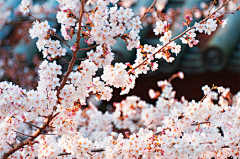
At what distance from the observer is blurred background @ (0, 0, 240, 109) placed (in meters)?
5.75

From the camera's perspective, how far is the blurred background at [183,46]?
575 centimetres

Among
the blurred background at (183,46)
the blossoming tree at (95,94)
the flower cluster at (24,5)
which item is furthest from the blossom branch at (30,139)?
the blurred background at (183,46)

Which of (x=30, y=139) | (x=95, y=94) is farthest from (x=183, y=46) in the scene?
(x=30, y=139)

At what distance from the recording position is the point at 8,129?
6.14 feet

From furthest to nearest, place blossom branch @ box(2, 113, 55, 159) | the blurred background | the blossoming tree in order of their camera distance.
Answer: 1. the blurred background
2. blossom branch @ box(2, 113, 55, 159)
3. the blossoming tree

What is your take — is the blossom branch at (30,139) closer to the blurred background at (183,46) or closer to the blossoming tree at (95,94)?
the blossoming tree at (95,94)

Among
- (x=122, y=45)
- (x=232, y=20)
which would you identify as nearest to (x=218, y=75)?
(x=232, y=20)

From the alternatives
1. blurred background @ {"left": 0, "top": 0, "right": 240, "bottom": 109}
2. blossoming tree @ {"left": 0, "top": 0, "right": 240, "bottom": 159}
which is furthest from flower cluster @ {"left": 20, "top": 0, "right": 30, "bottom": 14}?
blurred background @ {"left": 0, "top": 0, "right": 240, "bottom": 109}

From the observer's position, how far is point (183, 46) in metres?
7.35

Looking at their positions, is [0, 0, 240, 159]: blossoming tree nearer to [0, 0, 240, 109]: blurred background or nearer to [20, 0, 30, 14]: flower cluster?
[20, 0, 30, 14]: flower cluster

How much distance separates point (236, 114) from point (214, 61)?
232 inches

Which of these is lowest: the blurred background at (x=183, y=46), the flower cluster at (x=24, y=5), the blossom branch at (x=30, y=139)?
the blossom branch at (x=30, y=139)

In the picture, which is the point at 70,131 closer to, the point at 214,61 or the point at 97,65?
the point at 97,65

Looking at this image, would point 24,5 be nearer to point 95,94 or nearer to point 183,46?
point 95,94
